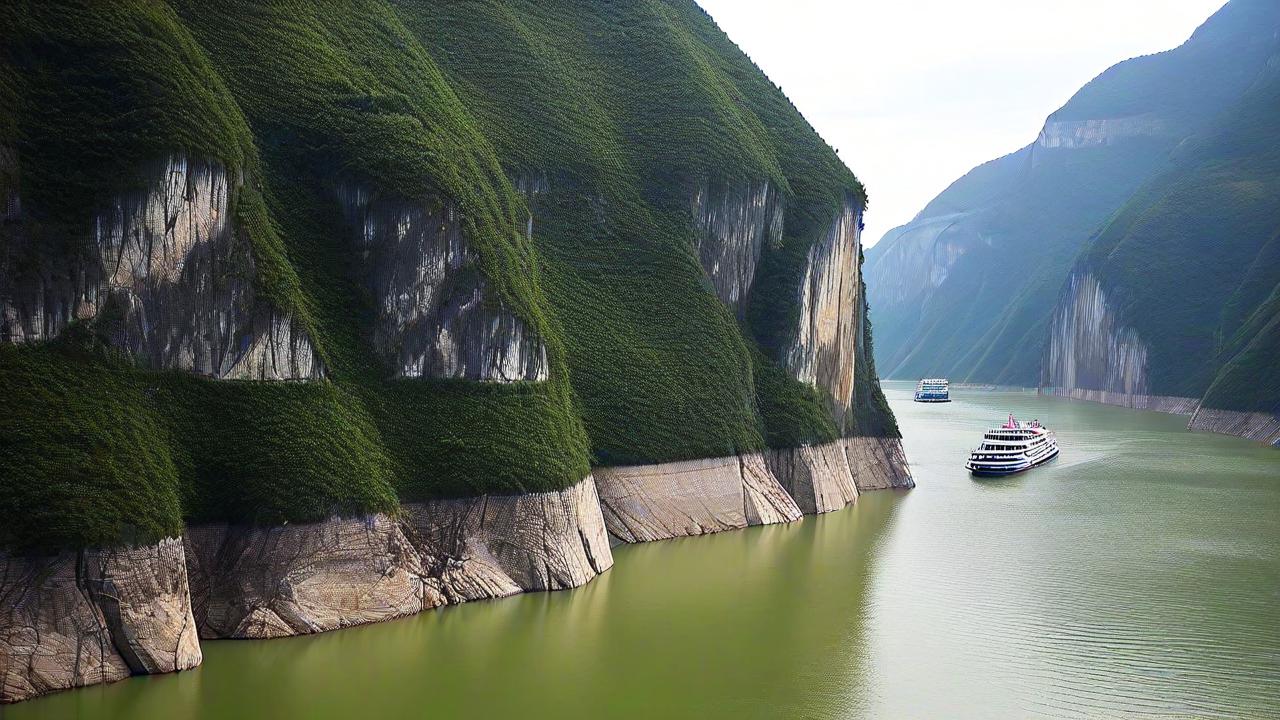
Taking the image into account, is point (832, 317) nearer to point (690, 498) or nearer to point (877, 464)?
point (877, 464)

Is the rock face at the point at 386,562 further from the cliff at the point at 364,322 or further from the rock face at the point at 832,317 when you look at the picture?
the rock face at the point at 832,317

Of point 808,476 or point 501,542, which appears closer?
point 501,542

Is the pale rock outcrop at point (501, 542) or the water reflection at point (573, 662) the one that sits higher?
the pale rock outcrop at point (501, 542)

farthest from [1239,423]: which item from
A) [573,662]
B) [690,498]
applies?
[573,662]

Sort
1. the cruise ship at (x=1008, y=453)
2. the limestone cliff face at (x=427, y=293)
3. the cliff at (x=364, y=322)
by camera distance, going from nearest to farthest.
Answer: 1. the cliff at (x=364, y=322)
2. the limestone cliff face at (x=427, y=293)
3. the cruise ship at (x=1008, y=453)

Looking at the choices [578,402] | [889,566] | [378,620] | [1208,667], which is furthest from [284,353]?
[1208,667]

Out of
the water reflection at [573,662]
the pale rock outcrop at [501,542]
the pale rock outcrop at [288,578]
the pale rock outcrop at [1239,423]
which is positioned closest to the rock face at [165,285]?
the pale rock outcrop at [288,578]

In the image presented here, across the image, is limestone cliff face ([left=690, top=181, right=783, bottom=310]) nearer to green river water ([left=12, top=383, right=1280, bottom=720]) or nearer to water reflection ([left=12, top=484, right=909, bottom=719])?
green river water ([left=12, top=383, right=1280, bottom=720])
